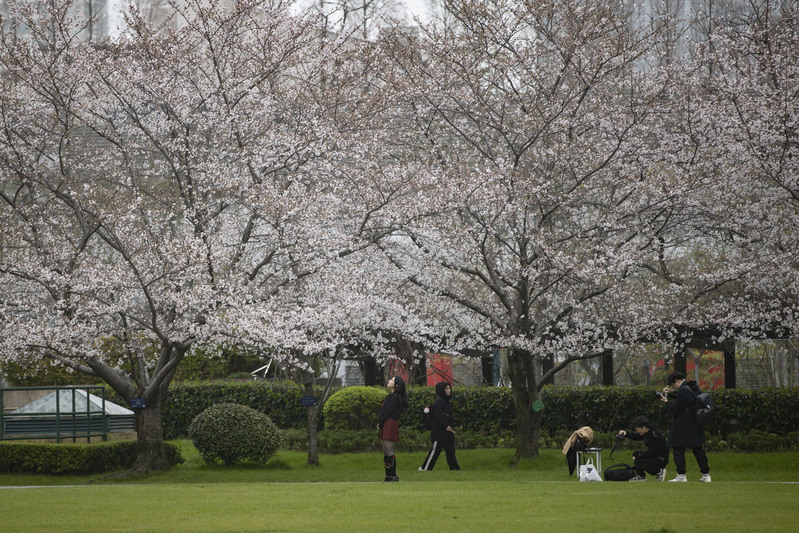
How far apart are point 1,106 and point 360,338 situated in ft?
27.5

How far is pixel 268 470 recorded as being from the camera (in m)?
15.5

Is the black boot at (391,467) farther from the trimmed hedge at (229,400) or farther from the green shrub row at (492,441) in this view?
the trimmed hedge at (229,400)

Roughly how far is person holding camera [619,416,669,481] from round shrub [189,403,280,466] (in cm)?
726

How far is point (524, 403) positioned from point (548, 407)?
10.3 ft

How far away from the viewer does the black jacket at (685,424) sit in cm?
1070

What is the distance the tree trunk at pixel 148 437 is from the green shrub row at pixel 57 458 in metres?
0.72

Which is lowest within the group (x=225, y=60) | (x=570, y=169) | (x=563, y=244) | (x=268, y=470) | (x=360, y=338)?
(x=268, y=470)

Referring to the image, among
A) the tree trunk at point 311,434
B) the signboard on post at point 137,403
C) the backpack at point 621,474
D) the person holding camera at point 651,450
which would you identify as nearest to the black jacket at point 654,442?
the person holding camera at point 651,450

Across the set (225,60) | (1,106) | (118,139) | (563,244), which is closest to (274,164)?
(225,60)

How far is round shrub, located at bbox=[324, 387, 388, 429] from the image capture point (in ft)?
63.4

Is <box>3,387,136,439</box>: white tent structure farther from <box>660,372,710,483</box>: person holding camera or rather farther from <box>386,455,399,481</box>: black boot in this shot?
<box>660,372,710,483</box>: person holding camera

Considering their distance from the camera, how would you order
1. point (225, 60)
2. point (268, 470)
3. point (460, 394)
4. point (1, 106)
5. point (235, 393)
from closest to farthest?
point (1, 106) → point (225, 60) → point (268, 470) → point (460, 394) → point (235, 393)

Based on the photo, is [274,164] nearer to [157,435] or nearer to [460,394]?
[157,435]

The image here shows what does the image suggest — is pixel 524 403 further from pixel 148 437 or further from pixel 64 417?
pixel 64 417
